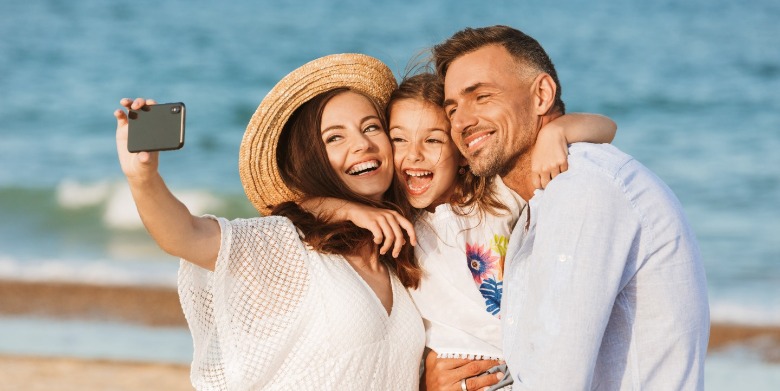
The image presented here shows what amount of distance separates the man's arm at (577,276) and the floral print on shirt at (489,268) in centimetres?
104

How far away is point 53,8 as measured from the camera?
20.0 meters

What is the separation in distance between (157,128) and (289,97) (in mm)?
1186

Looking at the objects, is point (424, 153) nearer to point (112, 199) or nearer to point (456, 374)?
point (456, 374)

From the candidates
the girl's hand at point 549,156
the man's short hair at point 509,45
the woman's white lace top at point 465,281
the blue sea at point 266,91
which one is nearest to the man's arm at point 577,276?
the girl's hand at point 549,156

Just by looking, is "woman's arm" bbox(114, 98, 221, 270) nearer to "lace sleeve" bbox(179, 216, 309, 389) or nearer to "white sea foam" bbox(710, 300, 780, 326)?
"lace sleeve" bbox(179, 216, 309, 389)

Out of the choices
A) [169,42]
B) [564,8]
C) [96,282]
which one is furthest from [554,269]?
[564,8]

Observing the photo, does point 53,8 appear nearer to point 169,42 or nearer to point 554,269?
point 169,42

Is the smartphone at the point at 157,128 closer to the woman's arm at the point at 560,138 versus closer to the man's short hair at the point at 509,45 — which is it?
the woman's arm at the point at 560,138

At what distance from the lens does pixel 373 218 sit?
366cm

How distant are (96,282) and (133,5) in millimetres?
11789

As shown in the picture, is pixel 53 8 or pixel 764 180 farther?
pixel 53 8

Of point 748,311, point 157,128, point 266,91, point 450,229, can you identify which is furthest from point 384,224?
point 266,91

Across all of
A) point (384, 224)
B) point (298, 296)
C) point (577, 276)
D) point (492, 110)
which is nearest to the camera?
point (577, 276)

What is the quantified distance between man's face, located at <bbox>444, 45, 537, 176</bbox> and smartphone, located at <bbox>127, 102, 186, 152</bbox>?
1.06 m
